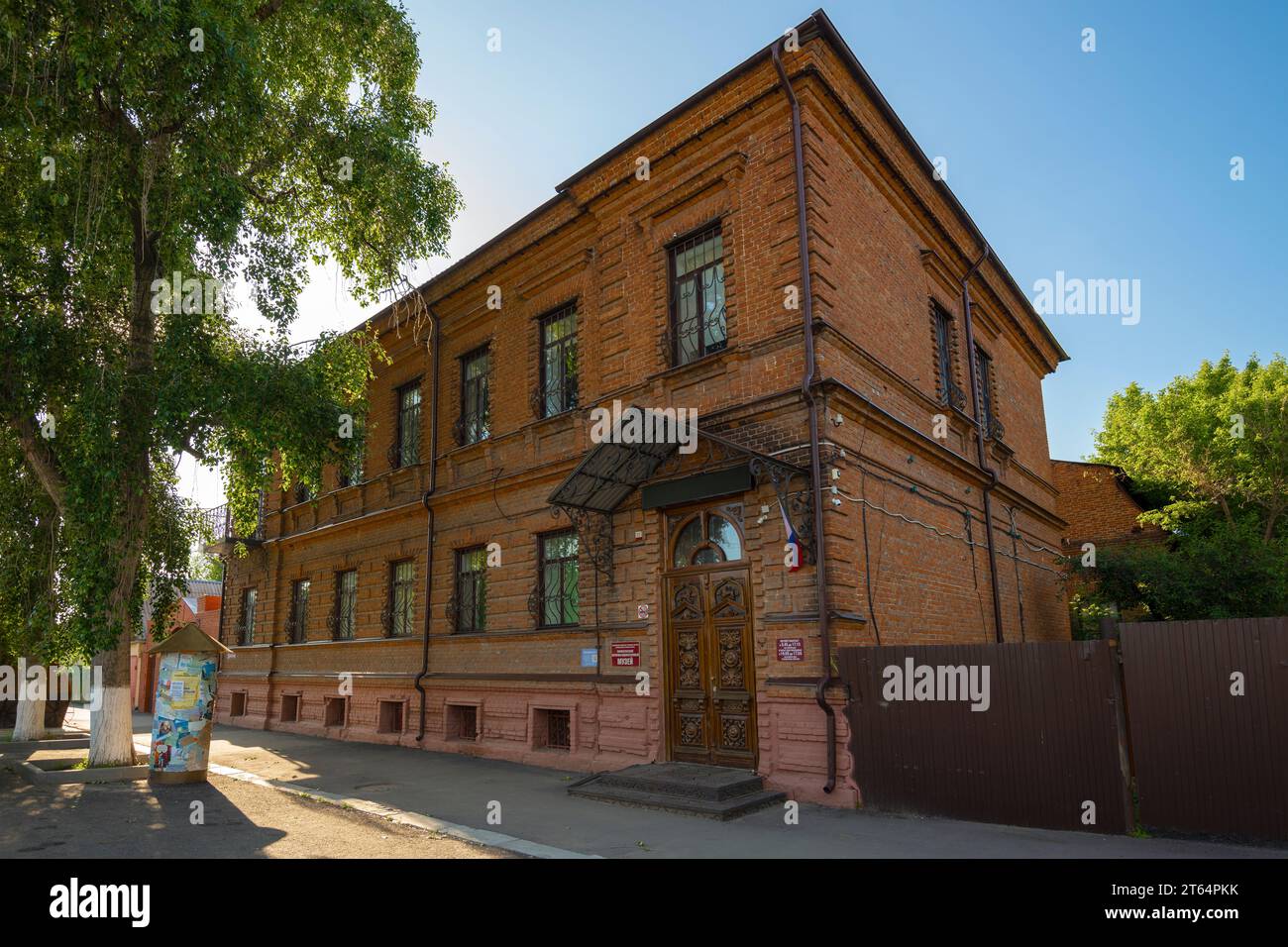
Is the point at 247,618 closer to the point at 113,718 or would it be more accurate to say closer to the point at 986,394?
the point at 113,718

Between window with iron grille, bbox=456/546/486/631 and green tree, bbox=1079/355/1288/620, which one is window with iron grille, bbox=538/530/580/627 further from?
green tree, bbox=1079/355/1288/620

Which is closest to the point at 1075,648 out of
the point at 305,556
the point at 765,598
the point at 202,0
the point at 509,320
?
the point at 765,598

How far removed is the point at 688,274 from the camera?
38.9 ft

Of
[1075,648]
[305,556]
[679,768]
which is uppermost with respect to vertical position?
[305,556]

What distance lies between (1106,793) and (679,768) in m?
4.65

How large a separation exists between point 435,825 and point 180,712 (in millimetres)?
4813

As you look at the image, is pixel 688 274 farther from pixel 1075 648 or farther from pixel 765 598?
pixel 1075 648

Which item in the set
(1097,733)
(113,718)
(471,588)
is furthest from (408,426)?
(1097,733)

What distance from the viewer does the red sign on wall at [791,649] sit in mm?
9383

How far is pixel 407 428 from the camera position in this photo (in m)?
17.4

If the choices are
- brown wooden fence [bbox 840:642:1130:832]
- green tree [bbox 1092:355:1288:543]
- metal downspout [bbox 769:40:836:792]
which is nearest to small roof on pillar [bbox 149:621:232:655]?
metal downspout [bbox 769:40:836:792]

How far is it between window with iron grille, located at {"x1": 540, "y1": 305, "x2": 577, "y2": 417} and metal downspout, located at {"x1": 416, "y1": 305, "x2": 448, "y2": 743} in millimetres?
3147

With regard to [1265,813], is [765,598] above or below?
above

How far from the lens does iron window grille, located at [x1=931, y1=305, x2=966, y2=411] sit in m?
13.7
